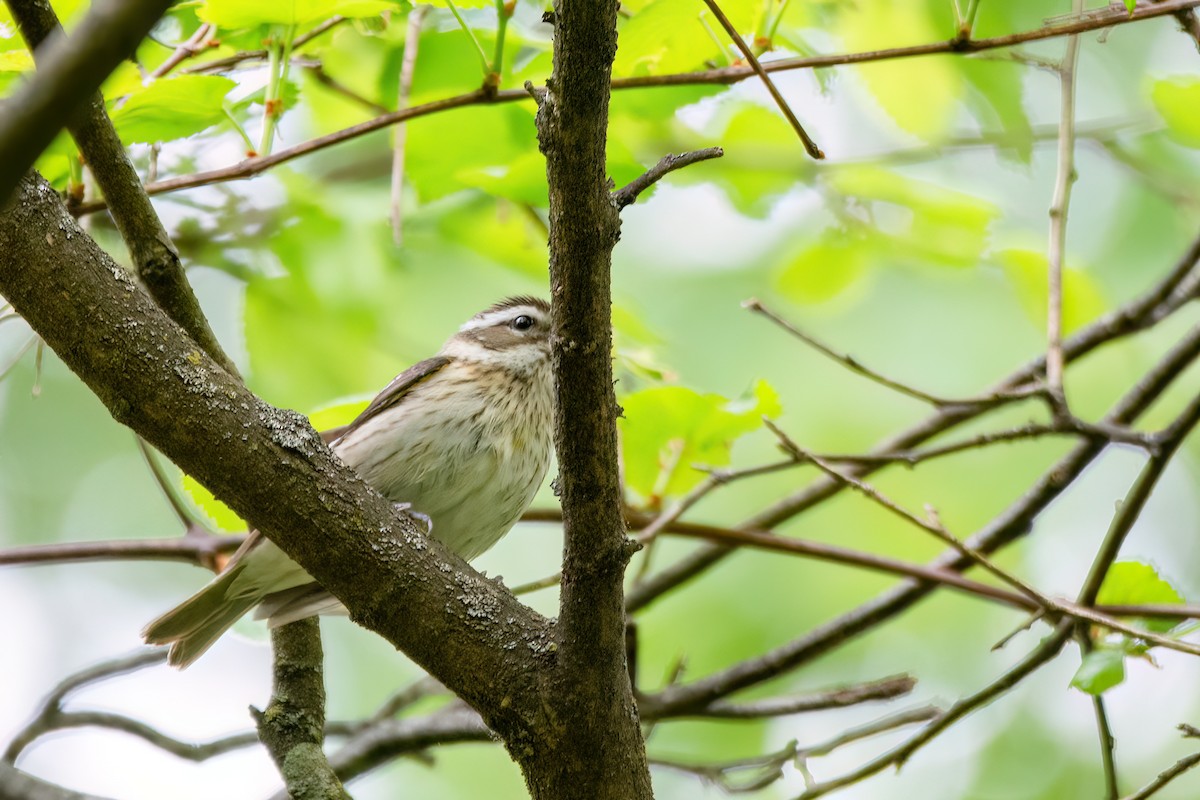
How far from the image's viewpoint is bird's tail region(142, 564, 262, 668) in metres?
4.49

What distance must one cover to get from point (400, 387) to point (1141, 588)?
294cm

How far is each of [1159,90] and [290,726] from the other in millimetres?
3743

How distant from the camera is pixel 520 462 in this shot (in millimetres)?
4766

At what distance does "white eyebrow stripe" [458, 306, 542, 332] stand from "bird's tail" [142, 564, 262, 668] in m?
1.80

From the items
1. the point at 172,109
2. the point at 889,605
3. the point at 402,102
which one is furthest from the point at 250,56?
the point at 889,605

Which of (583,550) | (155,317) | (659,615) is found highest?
(659,615)

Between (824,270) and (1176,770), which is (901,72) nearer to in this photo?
(824,270)

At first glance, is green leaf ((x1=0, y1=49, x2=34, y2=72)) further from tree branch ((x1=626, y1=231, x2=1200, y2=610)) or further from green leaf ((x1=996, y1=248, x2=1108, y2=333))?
green leaf ((x1=996, y1=248, x2=1108, y2=333))

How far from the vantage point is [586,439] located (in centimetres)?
257

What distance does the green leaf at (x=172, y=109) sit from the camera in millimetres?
3213

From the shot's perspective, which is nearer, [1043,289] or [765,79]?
[765,79]

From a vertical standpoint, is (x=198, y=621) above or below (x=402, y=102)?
below

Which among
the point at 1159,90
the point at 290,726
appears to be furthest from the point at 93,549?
the point at 1159,90

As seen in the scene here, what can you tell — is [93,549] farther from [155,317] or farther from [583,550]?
[583,550]
